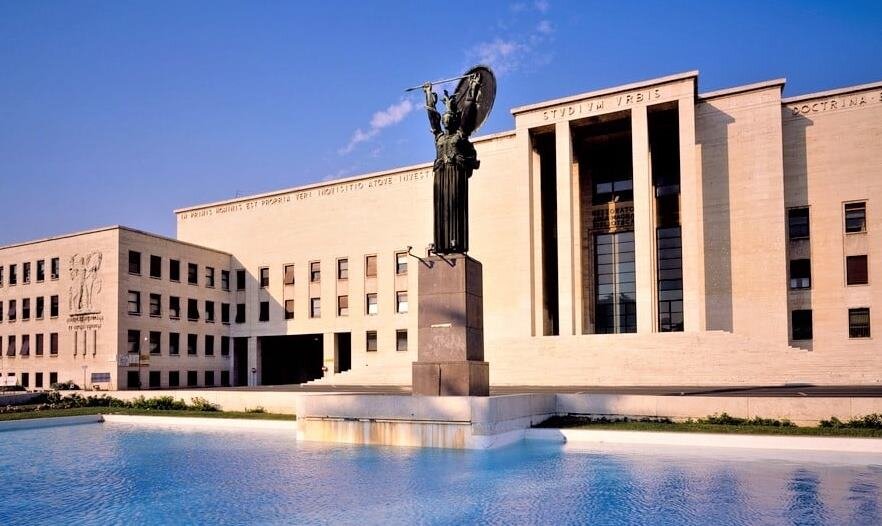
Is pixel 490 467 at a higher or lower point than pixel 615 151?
lower

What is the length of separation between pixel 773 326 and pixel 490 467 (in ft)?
100

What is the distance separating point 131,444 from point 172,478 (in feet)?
22.1

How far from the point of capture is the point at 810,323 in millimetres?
40125

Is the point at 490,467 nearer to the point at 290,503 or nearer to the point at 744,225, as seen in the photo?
the point at 290,503

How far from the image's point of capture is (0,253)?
54312 mm

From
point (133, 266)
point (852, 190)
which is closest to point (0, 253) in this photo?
point (133, 266)

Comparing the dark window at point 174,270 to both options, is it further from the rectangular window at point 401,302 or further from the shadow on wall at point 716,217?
the shadow on wall at point 716,217

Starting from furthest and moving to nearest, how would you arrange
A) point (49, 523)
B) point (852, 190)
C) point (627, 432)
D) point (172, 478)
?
point (852, 190)
point (627, 432)
point (172, 478)
point (49, 523)

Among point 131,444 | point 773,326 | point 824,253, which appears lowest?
point 131,444

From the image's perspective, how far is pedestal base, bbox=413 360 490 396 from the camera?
1772cm

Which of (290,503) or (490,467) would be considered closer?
(290,503)

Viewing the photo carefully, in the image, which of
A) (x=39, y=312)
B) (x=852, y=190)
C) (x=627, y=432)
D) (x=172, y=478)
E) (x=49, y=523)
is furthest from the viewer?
(x=39, y=312)

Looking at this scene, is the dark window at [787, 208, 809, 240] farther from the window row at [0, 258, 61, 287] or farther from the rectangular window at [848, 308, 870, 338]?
the window row at [0, 258, 61, 287]

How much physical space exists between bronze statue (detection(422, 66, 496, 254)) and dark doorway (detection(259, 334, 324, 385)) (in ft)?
138
